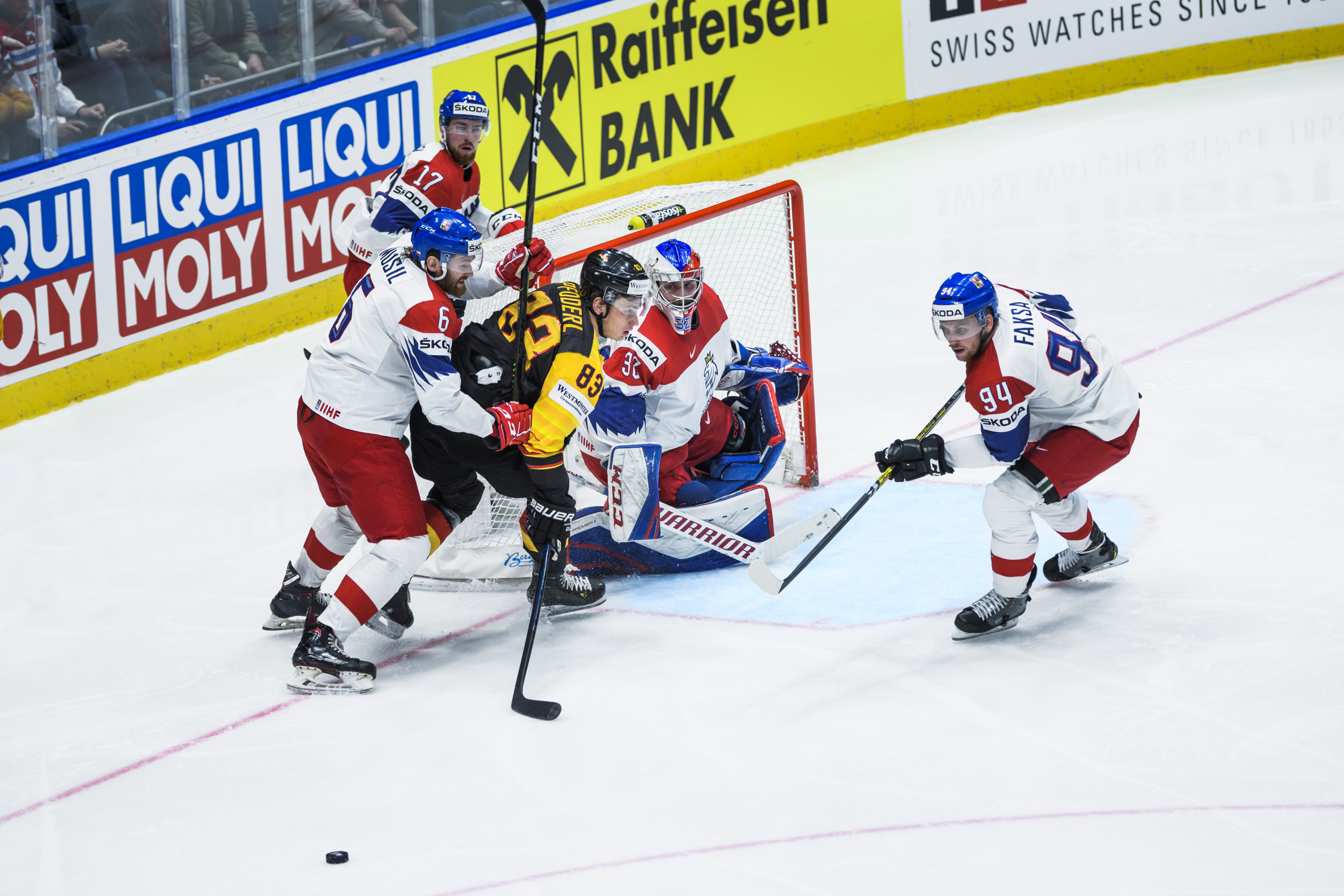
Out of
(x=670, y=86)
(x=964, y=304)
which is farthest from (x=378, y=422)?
(x=670, y=86)

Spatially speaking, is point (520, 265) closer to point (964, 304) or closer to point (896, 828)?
point (964, 304)

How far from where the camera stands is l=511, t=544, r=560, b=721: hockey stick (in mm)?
4129

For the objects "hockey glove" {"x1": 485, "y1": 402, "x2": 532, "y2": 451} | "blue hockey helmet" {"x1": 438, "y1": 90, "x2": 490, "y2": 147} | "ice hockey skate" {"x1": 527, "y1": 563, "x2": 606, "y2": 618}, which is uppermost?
"blue hockey helmet" {"x1": 438, "y1": 90, "x2": 490, "y2": 147}

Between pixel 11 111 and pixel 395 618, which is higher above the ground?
pixel 11 111

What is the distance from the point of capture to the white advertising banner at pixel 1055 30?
10.8 m

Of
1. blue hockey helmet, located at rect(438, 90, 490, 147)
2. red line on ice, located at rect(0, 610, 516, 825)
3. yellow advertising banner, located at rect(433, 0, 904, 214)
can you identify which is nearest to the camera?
red line on ice, located at rect(0, 610, 516, 825)

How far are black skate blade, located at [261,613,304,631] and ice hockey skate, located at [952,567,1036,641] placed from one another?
2.11 m

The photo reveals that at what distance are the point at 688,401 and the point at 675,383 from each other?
0.29ft

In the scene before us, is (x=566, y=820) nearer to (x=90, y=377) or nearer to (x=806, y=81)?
(x=90, y=377)

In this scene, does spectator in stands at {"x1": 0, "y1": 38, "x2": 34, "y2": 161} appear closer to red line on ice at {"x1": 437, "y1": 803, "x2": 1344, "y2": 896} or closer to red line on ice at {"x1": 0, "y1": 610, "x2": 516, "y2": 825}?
red line on ice at {"x1": 0, "y1": 610, "x2": 516, "y2": 825}

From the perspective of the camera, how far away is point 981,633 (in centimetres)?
444

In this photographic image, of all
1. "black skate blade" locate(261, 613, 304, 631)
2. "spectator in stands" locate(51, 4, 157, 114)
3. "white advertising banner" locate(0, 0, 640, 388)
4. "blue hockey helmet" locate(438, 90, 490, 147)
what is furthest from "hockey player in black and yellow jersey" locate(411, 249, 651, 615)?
"spectator in stands" locate(51, 4, 157, 114)

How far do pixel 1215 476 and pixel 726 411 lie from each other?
1.81 meters

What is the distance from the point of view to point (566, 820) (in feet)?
11.8
